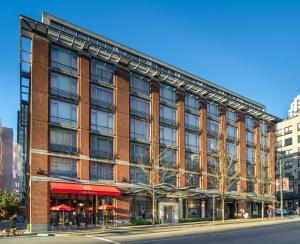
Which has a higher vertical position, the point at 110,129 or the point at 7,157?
the point at 7,157

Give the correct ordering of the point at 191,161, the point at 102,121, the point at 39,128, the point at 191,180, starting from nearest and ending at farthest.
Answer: the point at 39,128 < the point at 102,121 < the point at 191,180 < the point at 191,161

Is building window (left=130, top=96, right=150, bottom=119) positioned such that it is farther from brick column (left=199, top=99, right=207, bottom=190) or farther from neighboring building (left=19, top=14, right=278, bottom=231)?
A: brick column (left=199, top=99, right=207, bottom=190)

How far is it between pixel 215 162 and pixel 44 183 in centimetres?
3317

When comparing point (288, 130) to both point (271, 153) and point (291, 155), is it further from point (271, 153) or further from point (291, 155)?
point (271, 153)

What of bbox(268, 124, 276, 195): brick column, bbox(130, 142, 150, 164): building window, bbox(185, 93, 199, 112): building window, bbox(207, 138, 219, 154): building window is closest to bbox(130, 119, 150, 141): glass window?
bbox(130, 142, 150, 164): building window

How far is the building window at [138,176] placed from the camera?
182ft

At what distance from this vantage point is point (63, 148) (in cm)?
4834

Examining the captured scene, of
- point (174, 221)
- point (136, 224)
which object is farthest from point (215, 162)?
point (136, 224)

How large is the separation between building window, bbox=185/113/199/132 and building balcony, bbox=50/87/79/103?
817 inches

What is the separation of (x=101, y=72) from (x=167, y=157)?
15823 mm

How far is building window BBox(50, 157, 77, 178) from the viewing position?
4703cm

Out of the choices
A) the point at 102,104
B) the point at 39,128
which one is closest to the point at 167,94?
the point at 102,104

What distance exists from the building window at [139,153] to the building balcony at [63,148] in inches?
361

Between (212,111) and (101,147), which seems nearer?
(101,147)
